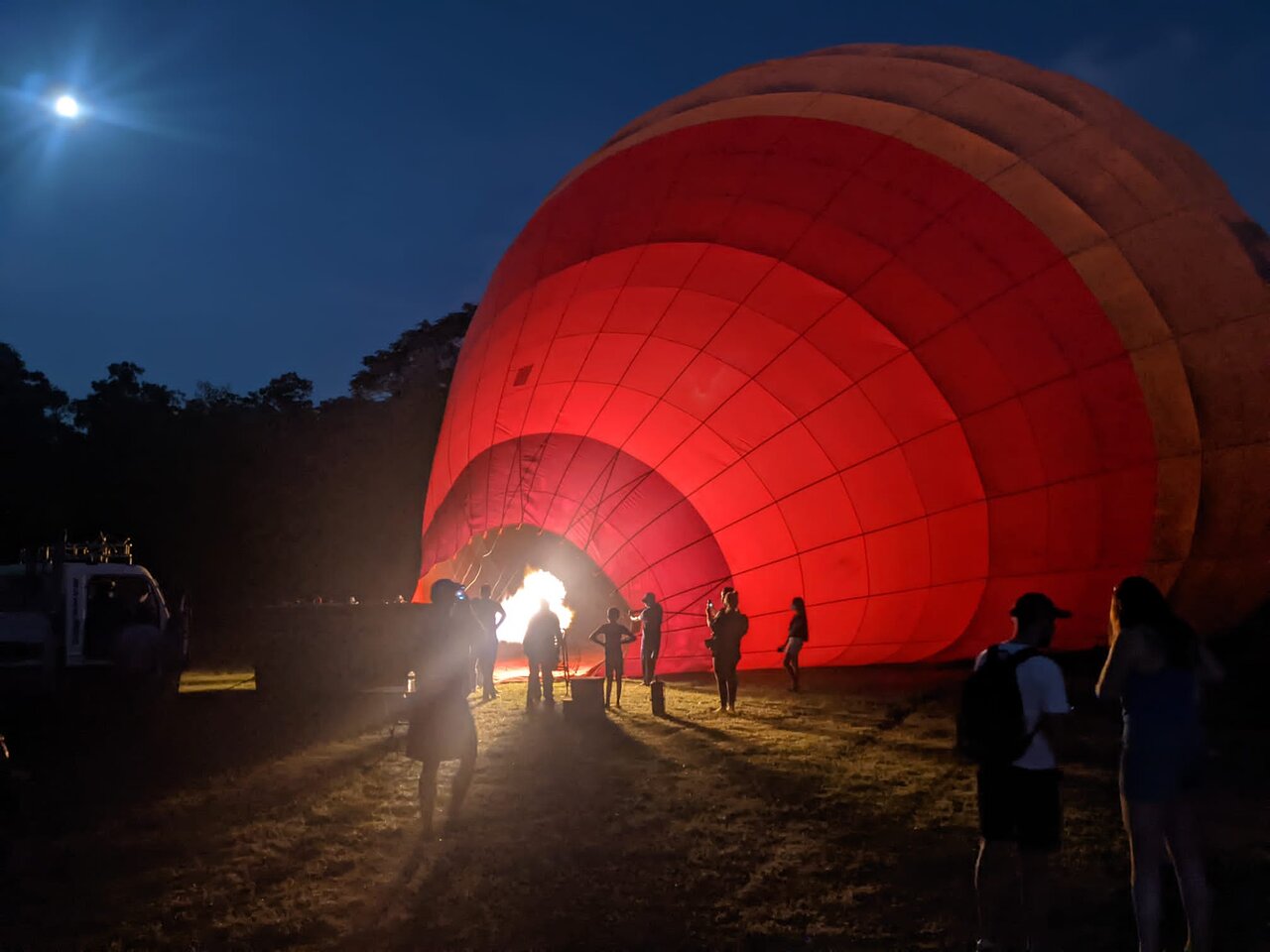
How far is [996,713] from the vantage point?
337 cm

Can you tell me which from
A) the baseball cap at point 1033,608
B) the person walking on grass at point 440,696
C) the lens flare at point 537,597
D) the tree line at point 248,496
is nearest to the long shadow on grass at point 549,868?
the person walking on grass at point 440,696

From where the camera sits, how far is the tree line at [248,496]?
28.6 metres

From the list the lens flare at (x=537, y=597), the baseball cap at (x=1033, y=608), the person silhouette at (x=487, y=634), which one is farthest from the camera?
the lens flare at (x=537, y=597)

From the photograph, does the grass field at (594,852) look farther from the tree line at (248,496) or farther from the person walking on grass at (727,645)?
the tree line at (248,496)

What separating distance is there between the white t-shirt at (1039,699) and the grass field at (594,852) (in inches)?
34.2

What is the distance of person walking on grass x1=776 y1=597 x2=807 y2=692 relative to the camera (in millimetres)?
10711

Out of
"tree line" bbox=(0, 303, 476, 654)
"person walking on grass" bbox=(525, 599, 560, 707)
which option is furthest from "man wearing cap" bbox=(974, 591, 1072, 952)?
"tree line" bbox=(0, 303, 476, 654)

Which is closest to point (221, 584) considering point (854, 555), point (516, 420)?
point (516, 420)

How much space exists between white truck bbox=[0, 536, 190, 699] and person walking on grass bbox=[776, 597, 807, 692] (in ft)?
22.3

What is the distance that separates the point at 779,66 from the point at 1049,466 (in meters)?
5.46

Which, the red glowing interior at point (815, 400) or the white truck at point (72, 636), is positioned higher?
the red glowing interior at point (815, 400)

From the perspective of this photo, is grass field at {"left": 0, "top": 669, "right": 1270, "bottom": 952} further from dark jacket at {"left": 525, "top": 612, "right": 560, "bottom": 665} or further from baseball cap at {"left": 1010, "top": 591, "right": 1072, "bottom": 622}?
dark jacket at {"left": 525, "top": 612, "right": 560, "bottom": 665}

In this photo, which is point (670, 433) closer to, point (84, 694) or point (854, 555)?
point (854, 555)

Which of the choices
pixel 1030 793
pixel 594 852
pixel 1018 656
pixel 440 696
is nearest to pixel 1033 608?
pixel 1018 656
